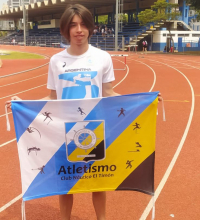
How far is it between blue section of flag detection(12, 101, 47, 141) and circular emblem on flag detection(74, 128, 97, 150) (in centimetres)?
38

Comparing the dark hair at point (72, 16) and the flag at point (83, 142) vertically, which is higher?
the dark hair at point (72, 16)

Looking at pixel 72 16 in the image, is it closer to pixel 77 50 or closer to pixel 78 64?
pixel 77 50

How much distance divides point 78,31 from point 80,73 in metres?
0.32

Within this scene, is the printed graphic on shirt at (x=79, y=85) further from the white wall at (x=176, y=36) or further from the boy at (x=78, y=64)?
the white wall at (x=176, y=36)

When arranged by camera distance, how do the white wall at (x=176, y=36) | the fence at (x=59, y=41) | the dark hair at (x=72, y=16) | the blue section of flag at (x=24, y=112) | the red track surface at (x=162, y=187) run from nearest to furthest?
the dark hair at (x=72, y=16) < the blue section of flag at (x=24, y=112) < the red track surface at (x=162, y=187) < the white wall at (x=176, y=36) < the fence at (x=59, y=41)

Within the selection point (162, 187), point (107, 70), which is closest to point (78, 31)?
point (107, 70)

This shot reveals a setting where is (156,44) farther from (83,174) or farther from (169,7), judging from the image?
(83,174)

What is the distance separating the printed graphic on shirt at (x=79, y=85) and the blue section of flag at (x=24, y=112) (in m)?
0.22

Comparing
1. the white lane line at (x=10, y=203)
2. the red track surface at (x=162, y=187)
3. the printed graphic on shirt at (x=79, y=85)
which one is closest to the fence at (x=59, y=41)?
the red track surface at (x=162, y=187)

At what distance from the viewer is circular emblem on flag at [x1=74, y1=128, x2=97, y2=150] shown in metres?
2.56

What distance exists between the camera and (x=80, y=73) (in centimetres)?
251

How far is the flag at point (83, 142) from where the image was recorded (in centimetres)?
256

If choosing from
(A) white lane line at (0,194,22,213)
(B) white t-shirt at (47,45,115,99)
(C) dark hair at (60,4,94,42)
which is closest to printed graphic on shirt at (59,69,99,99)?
(B) white t-shirt at (47,45,115,99)

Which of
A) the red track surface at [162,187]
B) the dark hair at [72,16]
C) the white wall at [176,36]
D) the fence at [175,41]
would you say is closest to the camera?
the dark hair at [72,16]
